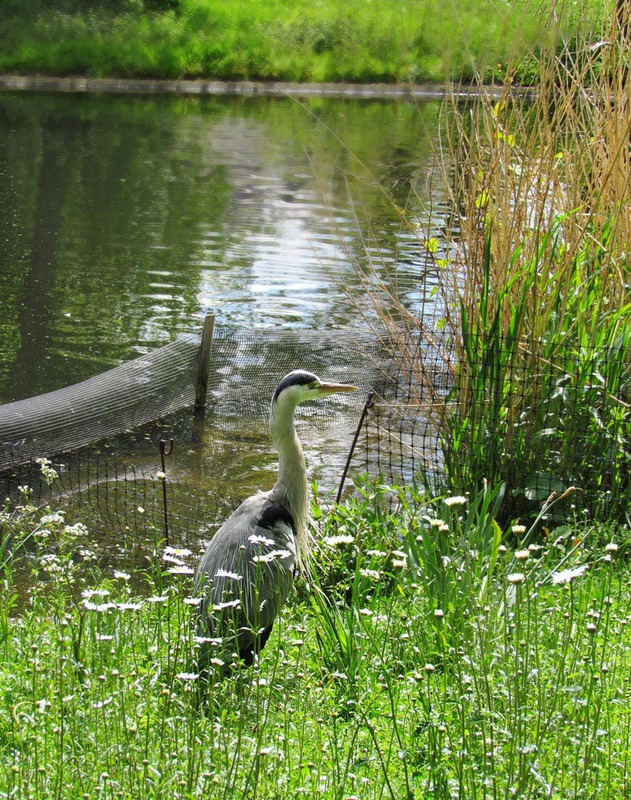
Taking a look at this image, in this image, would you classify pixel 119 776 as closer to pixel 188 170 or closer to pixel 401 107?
pixel 188 170

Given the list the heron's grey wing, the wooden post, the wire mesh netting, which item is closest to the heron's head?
the heron's grey wing

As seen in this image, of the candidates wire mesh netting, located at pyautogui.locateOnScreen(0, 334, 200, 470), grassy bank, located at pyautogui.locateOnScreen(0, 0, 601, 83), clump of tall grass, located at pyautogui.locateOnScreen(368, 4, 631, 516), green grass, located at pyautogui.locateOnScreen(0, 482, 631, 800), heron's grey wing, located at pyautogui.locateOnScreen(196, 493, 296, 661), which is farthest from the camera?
grassy bank, located at pyautogui.locateOnScreen(0, 0, 601, 83)

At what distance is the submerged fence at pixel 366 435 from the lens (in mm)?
4824

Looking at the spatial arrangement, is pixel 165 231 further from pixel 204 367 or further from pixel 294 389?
pixel 294 389

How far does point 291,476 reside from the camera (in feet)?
14.0

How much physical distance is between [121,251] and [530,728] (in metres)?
10.6

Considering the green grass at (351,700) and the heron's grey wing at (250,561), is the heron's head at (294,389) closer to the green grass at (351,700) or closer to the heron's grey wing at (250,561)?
the heron's grey wing at (250,561)

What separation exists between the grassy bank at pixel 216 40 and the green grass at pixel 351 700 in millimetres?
28794

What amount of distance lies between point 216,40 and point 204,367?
101 feet

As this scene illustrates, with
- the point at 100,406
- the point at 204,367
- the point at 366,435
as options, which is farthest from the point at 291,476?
the point at 204,367

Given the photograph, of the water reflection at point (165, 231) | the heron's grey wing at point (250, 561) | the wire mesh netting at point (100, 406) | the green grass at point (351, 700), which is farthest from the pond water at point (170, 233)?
the green grass at point (351, 700)

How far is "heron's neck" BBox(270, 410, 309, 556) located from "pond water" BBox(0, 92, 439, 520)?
1.11 metres

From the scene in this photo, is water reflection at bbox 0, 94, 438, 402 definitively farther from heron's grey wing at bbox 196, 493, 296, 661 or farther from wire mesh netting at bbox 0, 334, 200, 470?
heron's grey wing at bbox 196, 493, 296, 661

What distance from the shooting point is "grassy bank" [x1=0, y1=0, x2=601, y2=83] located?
3191 centimetres
